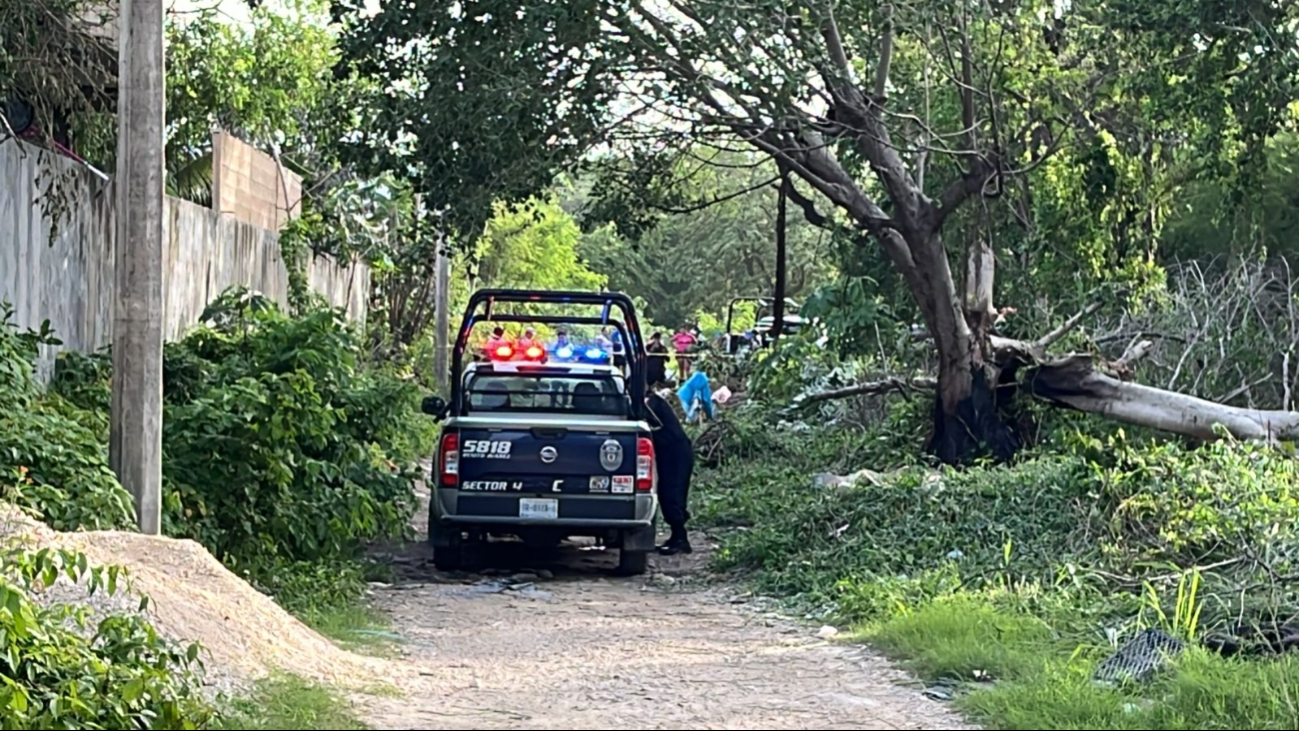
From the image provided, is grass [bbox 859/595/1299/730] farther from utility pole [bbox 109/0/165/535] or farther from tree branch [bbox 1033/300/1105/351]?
tree branch [bbox 1033/300/1105/351]

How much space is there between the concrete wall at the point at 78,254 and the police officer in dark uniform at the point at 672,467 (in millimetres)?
4712

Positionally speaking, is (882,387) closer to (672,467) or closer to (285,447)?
(672,467)

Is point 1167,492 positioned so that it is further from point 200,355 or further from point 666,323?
point 666,323

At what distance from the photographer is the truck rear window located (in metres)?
13.9

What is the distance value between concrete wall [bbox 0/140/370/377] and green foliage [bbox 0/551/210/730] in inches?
196

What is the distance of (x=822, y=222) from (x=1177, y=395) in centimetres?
485

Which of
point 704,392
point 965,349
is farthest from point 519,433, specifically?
point 704,392

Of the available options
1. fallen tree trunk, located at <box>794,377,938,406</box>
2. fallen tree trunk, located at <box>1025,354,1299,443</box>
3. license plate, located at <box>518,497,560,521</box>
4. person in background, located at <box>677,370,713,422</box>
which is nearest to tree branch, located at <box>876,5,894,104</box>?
fallen tree trunk, located at <box>1025,354,1299,443</box>

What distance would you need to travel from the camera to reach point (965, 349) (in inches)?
670

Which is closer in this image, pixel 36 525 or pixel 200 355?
pixel 36 525

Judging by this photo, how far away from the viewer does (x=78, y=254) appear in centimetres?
1330

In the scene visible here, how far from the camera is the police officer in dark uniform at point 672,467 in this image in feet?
47.6

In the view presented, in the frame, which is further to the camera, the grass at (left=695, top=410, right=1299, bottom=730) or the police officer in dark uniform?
the police officer in dark uniform

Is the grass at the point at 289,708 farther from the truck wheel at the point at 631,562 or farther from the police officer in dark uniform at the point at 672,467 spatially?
the police officer in dark uniform at the point at 672,467
